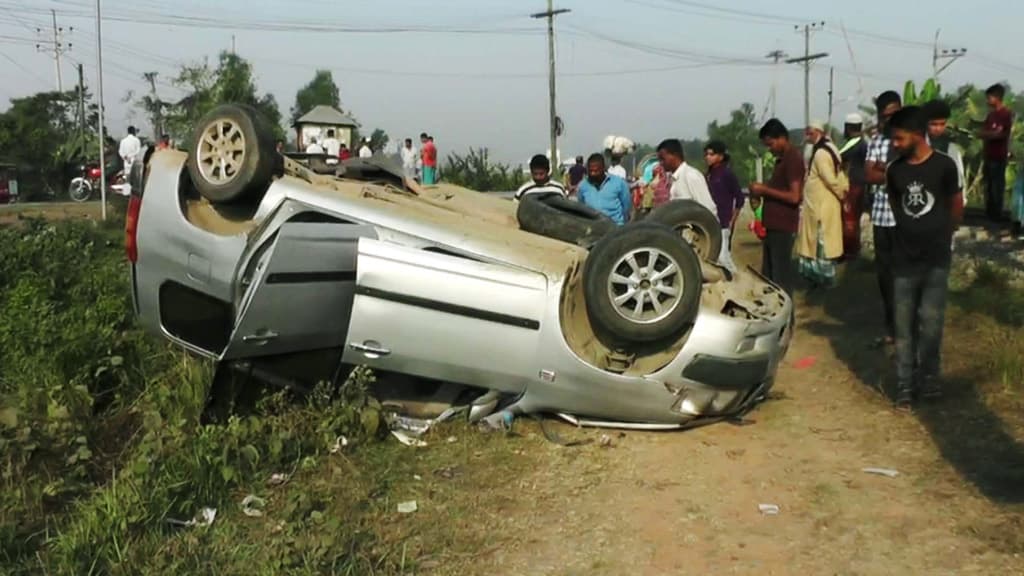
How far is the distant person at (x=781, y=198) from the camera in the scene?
727cm

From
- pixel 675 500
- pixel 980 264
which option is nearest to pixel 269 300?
pixel 675 500

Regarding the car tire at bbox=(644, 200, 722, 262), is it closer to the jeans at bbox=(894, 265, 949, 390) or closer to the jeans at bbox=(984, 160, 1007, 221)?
the jeans at bbox=(894, 265, 949, 390)

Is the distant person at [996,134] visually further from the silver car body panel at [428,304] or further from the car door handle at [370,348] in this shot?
the car door handle at [370,348]

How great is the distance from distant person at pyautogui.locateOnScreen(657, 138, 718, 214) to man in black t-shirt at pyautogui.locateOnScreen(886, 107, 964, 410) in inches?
A: 90.0

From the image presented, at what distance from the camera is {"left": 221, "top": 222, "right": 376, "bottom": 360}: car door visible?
15.7ft

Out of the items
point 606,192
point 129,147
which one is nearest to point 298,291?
point 606,192

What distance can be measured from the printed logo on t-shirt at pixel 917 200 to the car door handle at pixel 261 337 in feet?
11.9

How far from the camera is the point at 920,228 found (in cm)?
555

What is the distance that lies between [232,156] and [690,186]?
12.8 feet

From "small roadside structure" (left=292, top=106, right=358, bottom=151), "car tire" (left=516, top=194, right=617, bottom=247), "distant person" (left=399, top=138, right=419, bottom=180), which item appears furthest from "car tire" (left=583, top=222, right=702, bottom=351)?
"small roadside structure" (left=292, top=106, right=358, bottom=151)

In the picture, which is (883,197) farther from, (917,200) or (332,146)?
(332,146)

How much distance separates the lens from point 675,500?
4.52 meters

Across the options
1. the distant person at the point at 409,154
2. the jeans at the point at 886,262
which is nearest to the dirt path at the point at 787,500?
the jeans at the point at 886,262

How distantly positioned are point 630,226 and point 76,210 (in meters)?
15.6
